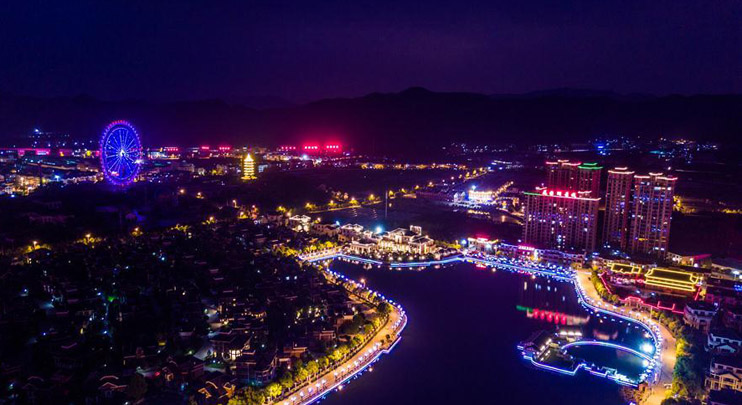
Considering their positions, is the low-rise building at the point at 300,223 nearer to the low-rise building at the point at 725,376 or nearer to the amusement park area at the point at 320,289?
the amusement park area at the point at 320,289

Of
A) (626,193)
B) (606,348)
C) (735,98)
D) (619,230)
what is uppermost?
(735,98)

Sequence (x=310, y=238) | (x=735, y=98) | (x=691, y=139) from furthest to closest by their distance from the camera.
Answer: (x=735, y=98) < (x=691, y=139) < (x=310, y=238)

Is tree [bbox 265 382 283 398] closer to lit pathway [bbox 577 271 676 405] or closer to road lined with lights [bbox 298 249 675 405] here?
road lined with lights [bbox 298 249 675 405]

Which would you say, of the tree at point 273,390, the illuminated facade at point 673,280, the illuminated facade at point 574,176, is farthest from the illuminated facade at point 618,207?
the tree at point 273,390

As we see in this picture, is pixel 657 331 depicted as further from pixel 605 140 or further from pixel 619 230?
pixel 605 140

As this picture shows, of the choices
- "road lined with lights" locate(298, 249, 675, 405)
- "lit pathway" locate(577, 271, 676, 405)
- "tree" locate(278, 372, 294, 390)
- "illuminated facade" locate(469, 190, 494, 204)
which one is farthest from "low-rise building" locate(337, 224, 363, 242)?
"lit pathway" locate(577, 271, 676, 405)

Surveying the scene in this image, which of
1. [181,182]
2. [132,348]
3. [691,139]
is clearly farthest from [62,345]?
[691,139]

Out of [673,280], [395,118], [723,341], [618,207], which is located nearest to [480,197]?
[618,207]

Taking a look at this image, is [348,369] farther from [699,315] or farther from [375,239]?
[375,239]
